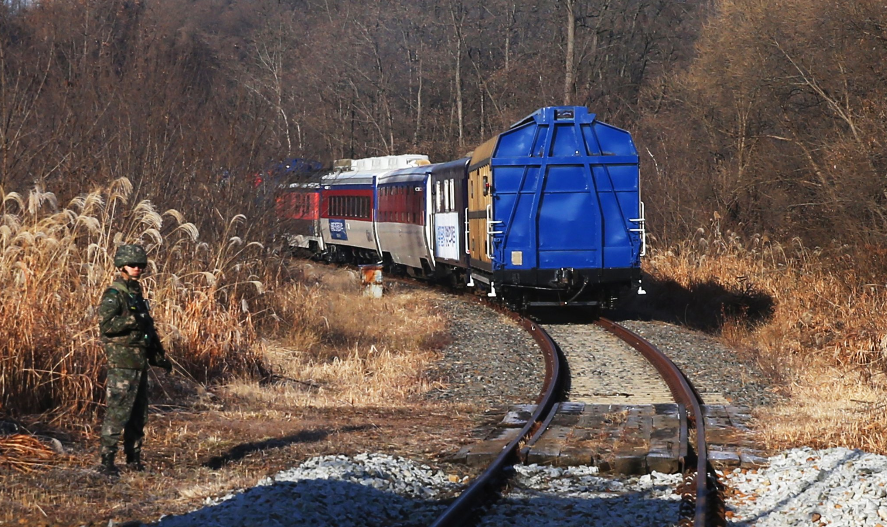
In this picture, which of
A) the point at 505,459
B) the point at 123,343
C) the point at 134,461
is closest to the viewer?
the point at 123,343

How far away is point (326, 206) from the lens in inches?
1480

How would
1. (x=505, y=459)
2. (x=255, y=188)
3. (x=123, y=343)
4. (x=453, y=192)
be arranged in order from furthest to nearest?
(x=453, y=192), (x=255, y=188), (x=505, y=459), (x=123, y=343)

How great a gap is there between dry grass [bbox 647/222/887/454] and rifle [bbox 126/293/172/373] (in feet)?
16.1

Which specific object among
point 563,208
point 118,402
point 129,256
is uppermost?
point 563,208

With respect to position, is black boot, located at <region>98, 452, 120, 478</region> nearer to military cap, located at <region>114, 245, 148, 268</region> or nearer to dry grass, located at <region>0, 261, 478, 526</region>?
dry grass, located at <region>0, 261, 478, 526</region>

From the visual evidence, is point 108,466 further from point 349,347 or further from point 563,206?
point 563,206

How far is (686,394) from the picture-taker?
1173 centimetres

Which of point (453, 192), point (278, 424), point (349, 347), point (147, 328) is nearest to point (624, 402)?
point (278, 424)

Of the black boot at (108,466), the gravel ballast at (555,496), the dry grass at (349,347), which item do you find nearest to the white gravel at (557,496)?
the gravel ballast at (555,496)

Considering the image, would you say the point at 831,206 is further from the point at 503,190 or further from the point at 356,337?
the point at 356,337

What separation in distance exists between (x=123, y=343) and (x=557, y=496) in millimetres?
3116

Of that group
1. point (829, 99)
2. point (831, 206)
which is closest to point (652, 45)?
point (829, 99)

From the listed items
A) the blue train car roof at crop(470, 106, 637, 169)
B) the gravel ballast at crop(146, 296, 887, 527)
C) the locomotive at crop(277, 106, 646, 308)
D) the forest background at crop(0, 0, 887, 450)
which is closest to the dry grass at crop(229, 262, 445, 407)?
the forest background at crop(0, 0, 887, 450)

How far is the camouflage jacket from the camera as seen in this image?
7363mm
